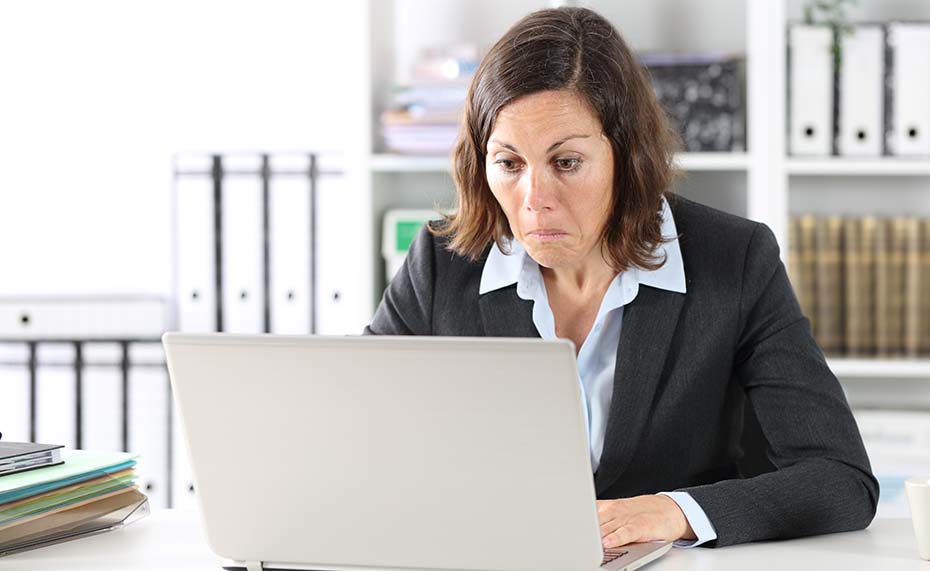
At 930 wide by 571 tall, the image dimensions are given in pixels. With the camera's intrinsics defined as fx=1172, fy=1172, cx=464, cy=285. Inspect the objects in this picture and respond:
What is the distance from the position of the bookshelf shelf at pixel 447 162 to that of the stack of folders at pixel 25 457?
1.24 meters

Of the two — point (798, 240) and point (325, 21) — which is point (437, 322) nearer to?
point (798, 240)

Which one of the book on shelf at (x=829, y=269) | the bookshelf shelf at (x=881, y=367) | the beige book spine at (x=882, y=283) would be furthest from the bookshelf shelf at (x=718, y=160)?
the bookshelf shelf at (x=881, y=367)

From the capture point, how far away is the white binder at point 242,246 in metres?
2.58

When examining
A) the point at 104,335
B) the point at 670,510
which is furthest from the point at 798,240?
the point at 104,335

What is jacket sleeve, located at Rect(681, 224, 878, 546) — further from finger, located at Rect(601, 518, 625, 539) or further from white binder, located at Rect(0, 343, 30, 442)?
white binder, located at Rect(0, 343, 30, 442)

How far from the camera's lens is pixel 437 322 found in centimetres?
166

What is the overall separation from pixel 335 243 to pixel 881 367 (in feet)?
4.02

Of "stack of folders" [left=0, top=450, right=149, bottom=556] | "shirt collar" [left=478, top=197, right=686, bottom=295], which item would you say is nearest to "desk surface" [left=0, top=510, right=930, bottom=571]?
"stack of folders" [left=0, top=450, right=149, bottom=556]

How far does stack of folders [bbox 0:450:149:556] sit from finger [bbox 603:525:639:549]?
57cm

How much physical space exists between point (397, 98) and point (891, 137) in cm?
104

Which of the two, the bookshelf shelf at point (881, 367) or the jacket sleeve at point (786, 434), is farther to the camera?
the bookshelf shelf at point (881, 367)

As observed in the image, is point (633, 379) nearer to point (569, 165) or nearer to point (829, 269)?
point (569, 165)

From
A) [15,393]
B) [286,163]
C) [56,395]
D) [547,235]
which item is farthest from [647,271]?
[15,393]

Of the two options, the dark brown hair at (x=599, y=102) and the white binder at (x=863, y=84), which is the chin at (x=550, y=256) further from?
the white binder at (x=863, y=84)
